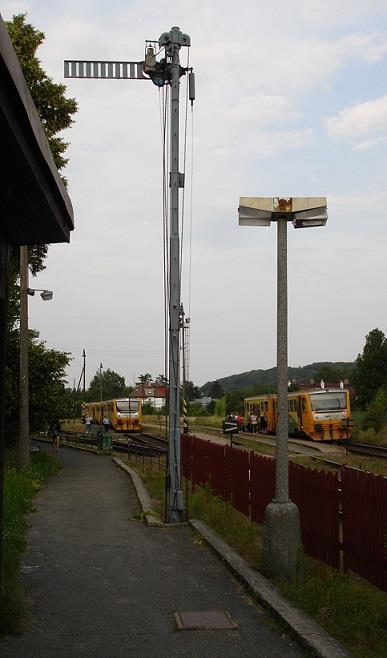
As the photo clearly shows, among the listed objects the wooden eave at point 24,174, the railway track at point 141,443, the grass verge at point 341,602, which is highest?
the wooden eave at point 24,174

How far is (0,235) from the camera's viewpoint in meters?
6.06

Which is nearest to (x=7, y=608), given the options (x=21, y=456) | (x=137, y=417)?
(x=21, y=456)

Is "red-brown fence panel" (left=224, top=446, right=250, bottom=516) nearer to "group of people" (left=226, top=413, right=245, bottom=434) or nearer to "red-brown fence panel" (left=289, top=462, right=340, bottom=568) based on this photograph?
"red-brown fence panel" (left=289, top=462, right=340, bottom=568)

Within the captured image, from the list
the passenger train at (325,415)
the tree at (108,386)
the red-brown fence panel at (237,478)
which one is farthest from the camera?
the tree at (108,386)

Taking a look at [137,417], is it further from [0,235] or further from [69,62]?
[0,235]

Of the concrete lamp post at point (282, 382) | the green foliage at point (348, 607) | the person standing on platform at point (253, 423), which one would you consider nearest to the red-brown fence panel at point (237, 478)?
the concrete lamp post at point (282, 382)

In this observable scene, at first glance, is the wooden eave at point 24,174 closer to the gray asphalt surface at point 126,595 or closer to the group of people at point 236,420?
the gray asphalt surface at point 126,595

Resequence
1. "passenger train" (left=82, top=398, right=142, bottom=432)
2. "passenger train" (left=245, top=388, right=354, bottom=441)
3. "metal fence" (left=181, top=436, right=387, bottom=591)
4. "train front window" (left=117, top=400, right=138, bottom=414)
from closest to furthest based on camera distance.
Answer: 1. "metal fence" (left=181, top=436, right=387, bottom=591)
2. "passenger train" (left=245, top=388, right=354, bottom=441)
3. "train front window" (left=117, top=400, right=138, bottom=414)
4. "passenger train" (left=82, top=398, right=142, bottom=432)

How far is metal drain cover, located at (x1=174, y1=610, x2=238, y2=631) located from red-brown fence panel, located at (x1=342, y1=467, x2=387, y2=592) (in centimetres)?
145

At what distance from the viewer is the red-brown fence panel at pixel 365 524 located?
707 centimetres

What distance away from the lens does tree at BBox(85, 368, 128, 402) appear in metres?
142

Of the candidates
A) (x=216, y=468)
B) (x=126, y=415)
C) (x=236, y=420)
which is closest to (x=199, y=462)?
(x=216, y=468)

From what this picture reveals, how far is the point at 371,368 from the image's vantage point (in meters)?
106

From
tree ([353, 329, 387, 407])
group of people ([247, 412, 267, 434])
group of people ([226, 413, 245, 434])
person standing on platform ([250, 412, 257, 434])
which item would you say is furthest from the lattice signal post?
tree ([353, 329, 387, 407])
